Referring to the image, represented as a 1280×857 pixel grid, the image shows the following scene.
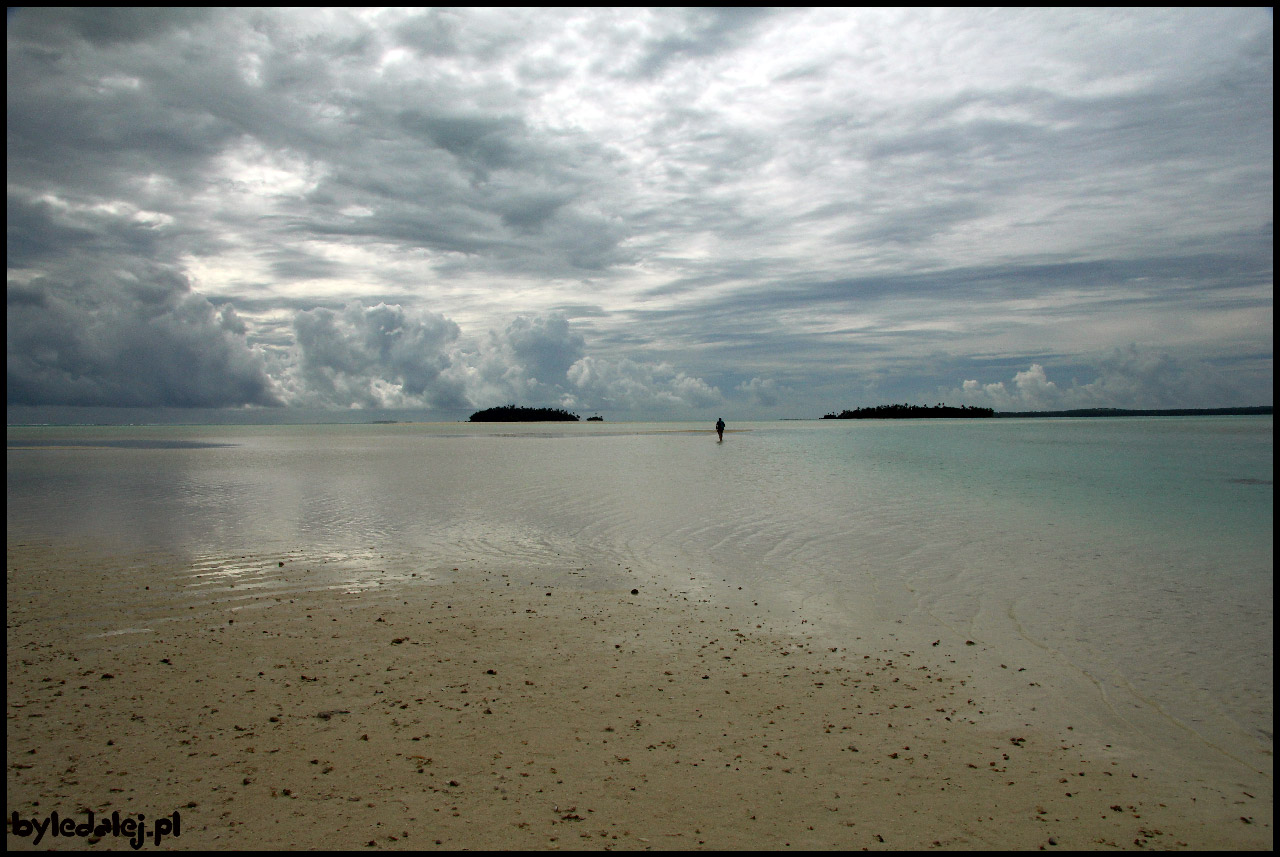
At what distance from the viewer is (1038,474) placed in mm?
25359

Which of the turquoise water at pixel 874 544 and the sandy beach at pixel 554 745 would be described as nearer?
the sandy beach at pixel 554 745

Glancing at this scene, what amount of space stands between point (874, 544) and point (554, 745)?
9045 mm

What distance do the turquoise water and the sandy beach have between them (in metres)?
0.95

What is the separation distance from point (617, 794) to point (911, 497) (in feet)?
53.2

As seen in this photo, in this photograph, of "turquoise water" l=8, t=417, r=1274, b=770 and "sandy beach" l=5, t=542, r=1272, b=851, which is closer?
"sandy beach" l=5, t=542, r=1272, b=851

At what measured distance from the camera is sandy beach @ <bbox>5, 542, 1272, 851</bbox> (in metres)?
4.22

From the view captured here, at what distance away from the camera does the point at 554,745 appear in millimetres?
5109

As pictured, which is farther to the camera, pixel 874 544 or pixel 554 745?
pixel 874 544

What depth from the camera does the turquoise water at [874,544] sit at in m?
7.12

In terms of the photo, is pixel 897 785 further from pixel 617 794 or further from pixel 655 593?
pixel 655 593

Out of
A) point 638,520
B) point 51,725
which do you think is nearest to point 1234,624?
point 638,520

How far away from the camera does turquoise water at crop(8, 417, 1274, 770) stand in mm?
7117

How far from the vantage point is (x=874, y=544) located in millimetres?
12648

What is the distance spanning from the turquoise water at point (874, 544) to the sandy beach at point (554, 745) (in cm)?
95
